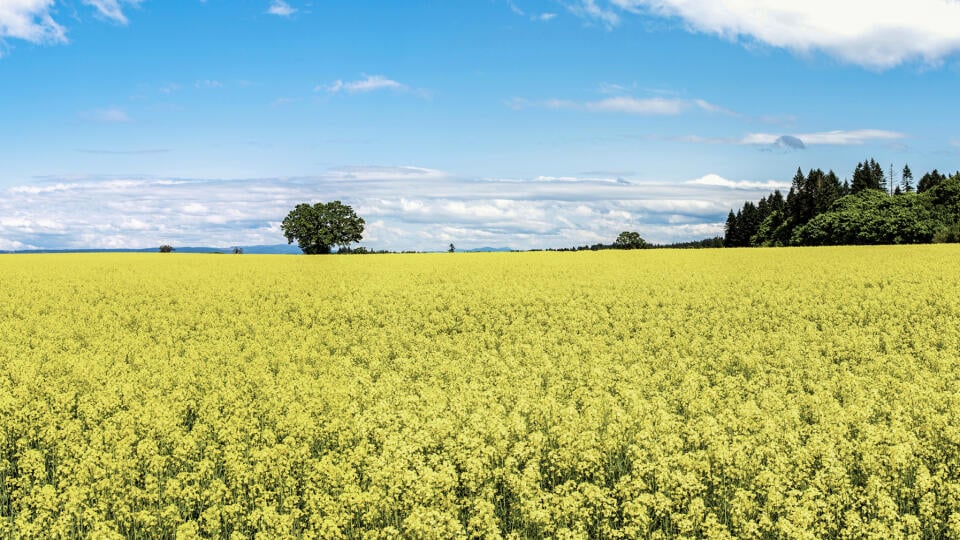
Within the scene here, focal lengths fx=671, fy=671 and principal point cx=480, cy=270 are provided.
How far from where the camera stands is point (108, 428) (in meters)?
11.2

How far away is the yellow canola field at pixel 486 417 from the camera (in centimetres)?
854

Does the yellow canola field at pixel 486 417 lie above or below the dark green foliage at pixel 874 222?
below

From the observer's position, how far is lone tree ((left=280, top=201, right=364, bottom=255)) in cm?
8462

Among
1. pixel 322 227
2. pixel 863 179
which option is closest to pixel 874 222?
pixel 863 179

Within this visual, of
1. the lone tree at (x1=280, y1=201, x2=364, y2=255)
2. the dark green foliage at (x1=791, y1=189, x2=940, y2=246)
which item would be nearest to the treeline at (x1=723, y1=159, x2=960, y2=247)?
the dark green foliage at (x1=791, y1=189, x2=940, y2=246)

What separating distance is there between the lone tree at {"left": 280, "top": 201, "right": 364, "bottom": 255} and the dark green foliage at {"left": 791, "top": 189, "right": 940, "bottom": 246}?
6826 centimetres

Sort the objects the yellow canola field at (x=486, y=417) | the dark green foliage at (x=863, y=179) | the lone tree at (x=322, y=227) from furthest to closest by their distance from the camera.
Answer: the dark green foliage at (x=863, y=179) → the lone tree at (x=322, y=227) → the yellow canola field at (x=486, y=417)

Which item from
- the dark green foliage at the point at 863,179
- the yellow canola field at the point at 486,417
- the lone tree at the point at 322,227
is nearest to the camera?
the yellow canola field at the point at 486,417

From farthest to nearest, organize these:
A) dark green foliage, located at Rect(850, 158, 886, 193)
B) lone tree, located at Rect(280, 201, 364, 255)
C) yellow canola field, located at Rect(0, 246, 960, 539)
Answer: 1. dark green foliage, located at Rect(850, 158, 886, 193)
2. lone tree, located at Rect(280, 201, 364, 255)
3. yellow canola field, located at Rect(0, 246, 960, 539)

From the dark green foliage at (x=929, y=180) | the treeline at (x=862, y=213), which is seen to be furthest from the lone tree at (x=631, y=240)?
the dark green foliage at (x=929, y=180)

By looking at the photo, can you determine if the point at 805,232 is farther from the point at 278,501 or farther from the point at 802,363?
the point at 278,501

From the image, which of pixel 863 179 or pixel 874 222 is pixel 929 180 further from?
pixel 874 222

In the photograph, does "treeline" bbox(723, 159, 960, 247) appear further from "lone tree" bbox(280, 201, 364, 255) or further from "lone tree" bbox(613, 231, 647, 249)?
"lone tree" bbox(280, 201, 364, 255)

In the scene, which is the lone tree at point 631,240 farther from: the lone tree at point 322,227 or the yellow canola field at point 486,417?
the yellow canola field at point 486,417
